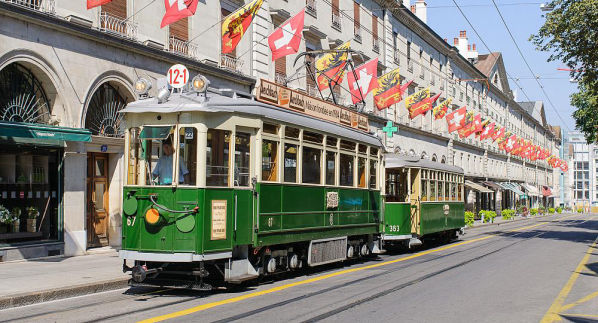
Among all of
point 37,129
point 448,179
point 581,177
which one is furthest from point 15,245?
point 581,177

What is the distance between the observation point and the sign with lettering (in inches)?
396

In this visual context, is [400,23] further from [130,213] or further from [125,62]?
[130,213]

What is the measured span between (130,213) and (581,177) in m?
153

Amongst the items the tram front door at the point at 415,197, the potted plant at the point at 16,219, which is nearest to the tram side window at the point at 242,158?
the potted plant at the point at 16,219

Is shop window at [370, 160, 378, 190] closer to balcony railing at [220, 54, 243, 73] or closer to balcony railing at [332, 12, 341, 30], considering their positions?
balcony railing at [220, 54, 243, 73]

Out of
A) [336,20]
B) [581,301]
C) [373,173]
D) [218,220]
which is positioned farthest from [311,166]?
[336,20]

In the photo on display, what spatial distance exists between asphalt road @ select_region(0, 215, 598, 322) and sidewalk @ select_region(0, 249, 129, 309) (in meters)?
0.22

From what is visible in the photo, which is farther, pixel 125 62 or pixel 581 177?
pixel 581 177

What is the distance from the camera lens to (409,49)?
42.6 meters

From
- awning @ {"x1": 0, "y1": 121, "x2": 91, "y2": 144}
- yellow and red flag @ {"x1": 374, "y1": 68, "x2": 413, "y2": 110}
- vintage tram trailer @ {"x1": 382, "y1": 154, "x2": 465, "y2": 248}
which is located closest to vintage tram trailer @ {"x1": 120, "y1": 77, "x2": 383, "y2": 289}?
awning @ {"x1": 0, "y1": 121, "x2": 91, "y2": 144}

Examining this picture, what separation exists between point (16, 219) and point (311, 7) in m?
18.4

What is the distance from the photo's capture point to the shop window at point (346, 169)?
1426 centimetres

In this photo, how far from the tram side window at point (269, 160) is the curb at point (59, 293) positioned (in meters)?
3.29

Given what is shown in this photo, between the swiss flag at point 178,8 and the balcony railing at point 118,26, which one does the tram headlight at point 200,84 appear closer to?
the swiss flag at point 178,8
